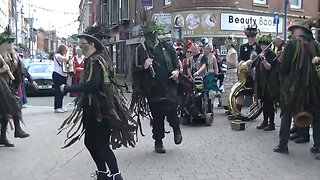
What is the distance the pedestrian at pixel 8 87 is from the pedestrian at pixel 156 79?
2062 mm

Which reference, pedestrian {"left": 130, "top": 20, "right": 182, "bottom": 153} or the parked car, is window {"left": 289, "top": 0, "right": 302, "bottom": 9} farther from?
pedestrian {"left": 130, "top": 20, "right": 182, "bottom": 153}

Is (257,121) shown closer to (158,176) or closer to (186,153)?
(186,153)

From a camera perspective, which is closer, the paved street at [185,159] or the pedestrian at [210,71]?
the paved street at [185,159]

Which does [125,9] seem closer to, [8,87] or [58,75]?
[58,75]

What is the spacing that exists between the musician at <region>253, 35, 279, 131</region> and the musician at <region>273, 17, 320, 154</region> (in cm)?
183

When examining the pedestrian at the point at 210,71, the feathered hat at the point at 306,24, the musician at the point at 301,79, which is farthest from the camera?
the pedestrian at the point at 210,71

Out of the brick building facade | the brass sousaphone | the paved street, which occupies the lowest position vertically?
the paved street

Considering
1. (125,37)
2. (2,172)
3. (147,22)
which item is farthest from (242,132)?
(125,37)

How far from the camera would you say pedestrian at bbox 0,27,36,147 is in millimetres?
7754

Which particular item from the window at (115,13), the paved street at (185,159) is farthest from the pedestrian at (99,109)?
the window at (115,13)

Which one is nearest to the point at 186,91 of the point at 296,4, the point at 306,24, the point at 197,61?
the point at 197,61

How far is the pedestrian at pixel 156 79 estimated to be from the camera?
723 centimetres

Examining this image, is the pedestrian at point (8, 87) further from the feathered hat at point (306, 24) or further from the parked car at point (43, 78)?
the parked car at point (43, 78)

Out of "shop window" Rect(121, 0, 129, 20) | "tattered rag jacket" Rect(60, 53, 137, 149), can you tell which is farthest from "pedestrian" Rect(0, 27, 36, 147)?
"shop window" Rect(121, 0, 129, 20)
